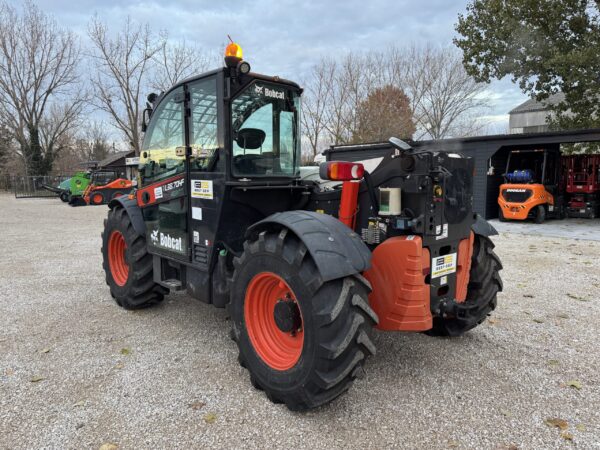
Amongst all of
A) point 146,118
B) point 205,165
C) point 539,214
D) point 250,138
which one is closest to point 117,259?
point 146,118

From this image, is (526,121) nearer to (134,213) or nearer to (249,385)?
(134,213)

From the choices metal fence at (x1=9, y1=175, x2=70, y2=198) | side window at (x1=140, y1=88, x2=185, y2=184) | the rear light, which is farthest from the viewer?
metal fence at (x1=9, y1=175, x2=70, y2=198)

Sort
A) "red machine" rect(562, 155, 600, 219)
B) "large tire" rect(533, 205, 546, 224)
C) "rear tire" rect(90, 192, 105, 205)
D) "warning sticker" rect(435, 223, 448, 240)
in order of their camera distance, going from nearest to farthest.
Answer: "warning sticker" rect(435, 223, 448, 240), "large tire" rect(533, 205, 546, 224), "red machine" rect(562, 155, 600, 219), "rear tire" rect(90, 192, 105, 205)

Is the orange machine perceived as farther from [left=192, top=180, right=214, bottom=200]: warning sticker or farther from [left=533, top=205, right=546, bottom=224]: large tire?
[left=192, top=180, right=214, bottom=200]: warning sticker

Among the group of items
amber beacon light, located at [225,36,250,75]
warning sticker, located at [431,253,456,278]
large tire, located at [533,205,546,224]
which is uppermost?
amber beacon light, located at [225,36,250,75]

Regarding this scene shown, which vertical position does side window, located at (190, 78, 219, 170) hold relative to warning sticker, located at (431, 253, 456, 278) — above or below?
above

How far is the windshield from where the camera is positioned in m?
3.57

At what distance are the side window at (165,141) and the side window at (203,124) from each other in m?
0.16

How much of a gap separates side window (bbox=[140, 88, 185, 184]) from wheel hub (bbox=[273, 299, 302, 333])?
1764mm

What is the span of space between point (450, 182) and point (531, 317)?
8.35 ft

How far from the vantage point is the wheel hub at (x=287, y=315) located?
2.86 metres

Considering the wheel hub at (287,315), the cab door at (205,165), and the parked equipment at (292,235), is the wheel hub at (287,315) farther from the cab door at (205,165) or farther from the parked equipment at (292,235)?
the cab door at (205,165)

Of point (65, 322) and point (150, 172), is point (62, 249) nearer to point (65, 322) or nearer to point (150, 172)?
point (65, 322)

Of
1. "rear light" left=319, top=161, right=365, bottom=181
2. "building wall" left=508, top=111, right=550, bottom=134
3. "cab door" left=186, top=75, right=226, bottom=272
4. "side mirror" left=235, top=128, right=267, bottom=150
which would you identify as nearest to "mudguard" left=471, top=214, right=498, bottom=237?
"rear light" left=319, top=161, right=365, bottom=181
